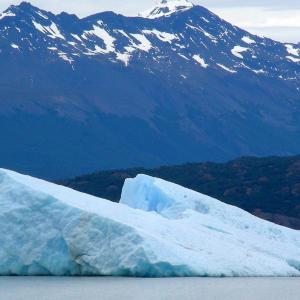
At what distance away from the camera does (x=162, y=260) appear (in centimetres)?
1936

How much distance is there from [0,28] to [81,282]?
16454 centimetres

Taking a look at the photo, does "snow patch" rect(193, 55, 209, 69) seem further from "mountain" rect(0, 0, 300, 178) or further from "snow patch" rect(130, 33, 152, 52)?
"snow patch" rect(130, 33, 152, 52)

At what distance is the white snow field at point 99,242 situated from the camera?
19.5 metres

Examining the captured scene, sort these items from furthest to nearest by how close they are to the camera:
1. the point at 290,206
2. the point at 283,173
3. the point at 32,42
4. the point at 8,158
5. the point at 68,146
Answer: the point at 32,42 → the point at 68,146 → the point at 8,158 → the point at 283,173 → the point at 290,206

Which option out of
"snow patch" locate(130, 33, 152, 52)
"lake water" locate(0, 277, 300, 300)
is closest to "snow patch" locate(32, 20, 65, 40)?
"snow patch" locate(130, 33, 152, 52)

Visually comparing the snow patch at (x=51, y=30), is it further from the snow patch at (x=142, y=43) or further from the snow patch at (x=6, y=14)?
the snow patch at (x=142, y=43)

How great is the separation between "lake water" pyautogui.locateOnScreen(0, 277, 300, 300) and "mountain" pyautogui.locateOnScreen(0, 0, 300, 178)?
124344 mm

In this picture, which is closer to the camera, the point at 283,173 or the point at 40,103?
the point at 283,173

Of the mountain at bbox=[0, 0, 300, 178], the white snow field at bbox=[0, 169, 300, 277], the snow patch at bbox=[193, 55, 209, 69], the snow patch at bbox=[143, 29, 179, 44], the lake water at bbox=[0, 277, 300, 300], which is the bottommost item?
the lake water at bbox=[0, 277, 300, 300]

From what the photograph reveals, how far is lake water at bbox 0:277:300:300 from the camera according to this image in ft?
62.5

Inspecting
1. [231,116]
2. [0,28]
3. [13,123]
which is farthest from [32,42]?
[231,116]

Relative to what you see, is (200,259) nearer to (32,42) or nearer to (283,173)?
(283,173)

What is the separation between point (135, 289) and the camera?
19.4 m

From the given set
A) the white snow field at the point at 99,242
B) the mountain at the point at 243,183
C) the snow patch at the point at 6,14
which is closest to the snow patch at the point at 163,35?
the snow patch at the point at 6,14
